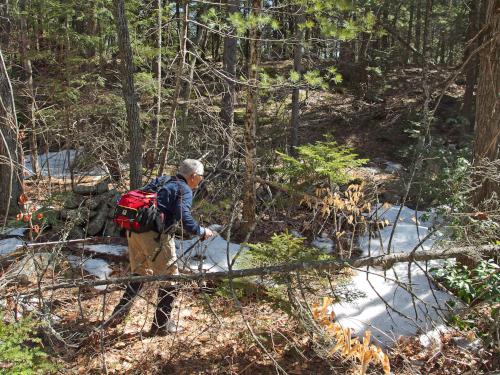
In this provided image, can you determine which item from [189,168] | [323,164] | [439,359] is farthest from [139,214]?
[439,359]

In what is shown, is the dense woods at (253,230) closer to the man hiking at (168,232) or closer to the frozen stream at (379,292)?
the frozen stream at (379,292)

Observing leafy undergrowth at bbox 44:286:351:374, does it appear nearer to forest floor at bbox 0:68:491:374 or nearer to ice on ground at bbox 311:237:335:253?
forest floor at bbox 0:68:491:374

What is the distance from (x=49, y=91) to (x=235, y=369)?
7.10 metres

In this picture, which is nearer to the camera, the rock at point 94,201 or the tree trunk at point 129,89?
the tree trunk at point 129,89

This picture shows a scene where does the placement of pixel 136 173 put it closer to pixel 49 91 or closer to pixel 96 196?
pixel 96 196

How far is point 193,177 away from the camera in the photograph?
4625 mm

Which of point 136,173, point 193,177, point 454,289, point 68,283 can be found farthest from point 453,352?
point 136,173

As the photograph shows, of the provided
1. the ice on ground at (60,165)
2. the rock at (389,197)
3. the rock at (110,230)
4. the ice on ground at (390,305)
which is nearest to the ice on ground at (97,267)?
the rock at (110,230)

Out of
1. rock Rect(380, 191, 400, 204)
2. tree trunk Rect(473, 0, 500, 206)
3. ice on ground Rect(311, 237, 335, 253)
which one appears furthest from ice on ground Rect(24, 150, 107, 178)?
tree trunk Rect(473, 0, 500, 206)

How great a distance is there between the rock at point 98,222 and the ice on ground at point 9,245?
1105mm

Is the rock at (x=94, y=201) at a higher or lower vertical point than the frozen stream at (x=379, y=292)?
higher

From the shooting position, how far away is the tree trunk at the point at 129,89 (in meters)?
5.93

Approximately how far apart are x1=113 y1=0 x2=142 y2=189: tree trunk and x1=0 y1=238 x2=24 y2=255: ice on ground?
2037mm

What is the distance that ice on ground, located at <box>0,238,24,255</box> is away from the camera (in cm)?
639
